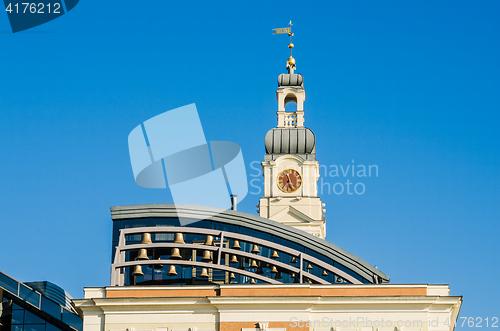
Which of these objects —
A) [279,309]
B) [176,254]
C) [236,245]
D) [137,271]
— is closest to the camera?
[279,309]

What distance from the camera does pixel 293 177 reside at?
90.2 meters

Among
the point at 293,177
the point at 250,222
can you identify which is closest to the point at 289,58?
the point at 293,177

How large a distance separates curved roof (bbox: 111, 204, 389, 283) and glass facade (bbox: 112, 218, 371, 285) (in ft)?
0.84

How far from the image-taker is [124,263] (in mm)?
41500

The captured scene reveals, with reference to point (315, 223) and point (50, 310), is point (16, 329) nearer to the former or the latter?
point (50, 310)

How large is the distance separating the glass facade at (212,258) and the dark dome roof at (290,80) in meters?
50.3

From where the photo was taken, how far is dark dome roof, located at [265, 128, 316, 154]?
9075 centimetres

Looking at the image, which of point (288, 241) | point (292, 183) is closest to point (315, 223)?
point (292, 183)

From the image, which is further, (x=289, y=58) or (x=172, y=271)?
(x=289, y=58)

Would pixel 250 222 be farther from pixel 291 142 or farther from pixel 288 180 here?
pixel 291 142

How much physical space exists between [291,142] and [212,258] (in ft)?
159

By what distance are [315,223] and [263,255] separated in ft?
138

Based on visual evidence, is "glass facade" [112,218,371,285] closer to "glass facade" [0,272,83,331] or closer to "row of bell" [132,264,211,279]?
"row of bell" [132,264,211,279]

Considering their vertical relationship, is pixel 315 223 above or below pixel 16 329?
above
